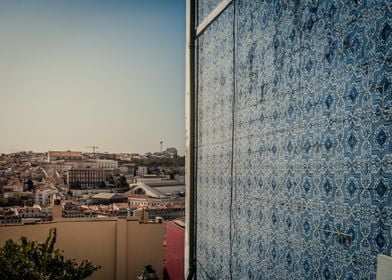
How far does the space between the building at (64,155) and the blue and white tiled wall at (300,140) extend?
13583mm

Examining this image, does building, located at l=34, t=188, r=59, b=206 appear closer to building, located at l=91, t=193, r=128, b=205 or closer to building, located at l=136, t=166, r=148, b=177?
building, located at l=91, t=193, r=128, b=205

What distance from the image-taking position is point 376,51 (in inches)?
46.0

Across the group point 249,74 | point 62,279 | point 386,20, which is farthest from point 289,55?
point 62,279

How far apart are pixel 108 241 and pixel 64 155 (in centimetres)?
839

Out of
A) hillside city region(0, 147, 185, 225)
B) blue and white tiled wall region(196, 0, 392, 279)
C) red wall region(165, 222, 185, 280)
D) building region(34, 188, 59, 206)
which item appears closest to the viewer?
blue and white tiled wall region(196, 0, 392, 279)

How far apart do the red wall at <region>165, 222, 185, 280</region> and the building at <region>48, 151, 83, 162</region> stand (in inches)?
423

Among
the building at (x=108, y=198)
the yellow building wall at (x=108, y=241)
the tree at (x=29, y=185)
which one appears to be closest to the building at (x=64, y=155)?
the tree at (x=29, y=185)

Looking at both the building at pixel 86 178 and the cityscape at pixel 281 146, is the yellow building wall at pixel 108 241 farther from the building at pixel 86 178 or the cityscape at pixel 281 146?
the building at pixel 86 178

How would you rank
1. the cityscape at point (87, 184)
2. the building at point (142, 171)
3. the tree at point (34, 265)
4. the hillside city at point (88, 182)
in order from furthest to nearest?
the building at point (142, 171), the hillside city at point (88, 182), the cityscape at point (87, 184), the tree at point (34, 265)

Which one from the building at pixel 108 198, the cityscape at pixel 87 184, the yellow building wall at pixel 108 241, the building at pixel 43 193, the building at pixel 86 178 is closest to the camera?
the yellow building wall at pixel 108 241

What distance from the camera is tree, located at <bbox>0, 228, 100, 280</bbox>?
12.1 ft

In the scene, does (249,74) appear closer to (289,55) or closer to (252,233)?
(289,55)

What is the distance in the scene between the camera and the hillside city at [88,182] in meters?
11.9

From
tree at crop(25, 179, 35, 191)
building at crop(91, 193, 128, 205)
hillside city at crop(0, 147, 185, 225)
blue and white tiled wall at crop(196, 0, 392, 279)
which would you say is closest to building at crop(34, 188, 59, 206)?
hillside city at crop(0, 147, 185, 225)
